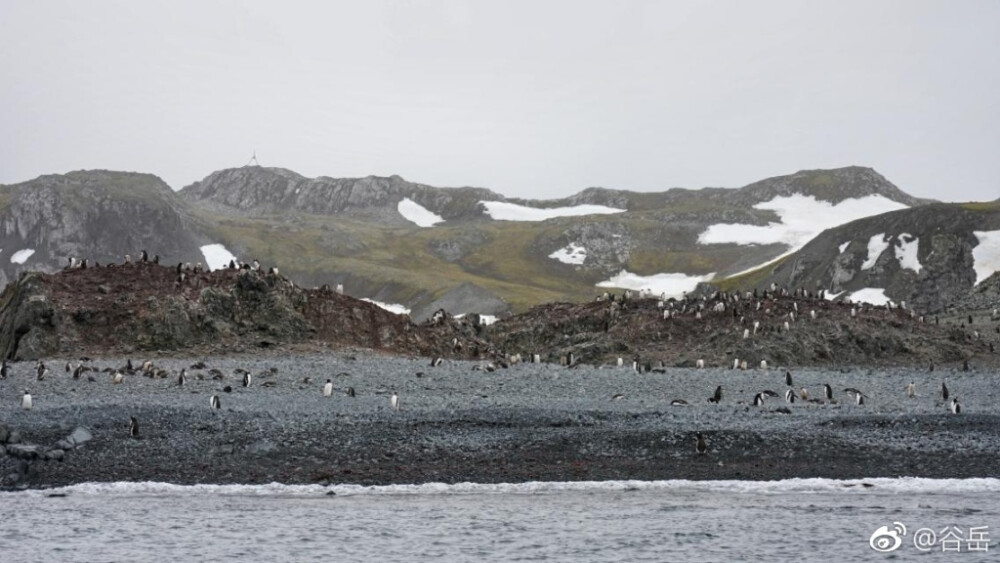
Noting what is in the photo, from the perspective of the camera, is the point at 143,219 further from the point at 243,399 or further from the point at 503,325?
the point at 243,399

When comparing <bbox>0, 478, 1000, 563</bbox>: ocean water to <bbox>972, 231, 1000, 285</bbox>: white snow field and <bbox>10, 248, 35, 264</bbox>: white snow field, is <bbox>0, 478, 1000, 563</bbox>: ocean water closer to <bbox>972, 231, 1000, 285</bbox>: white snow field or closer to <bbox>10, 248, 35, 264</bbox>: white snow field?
<bbox>972, 231, 1000, 285</bbox>: white snow field

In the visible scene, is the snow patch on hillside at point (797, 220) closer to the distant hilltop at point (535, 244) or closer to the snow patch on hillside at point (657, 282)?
the distant hilltop at point (535, 244)

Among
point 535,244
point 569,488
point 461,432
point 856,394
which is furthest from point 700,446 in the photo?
point 535,244

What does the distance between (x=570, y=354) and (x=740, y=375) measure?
32.9ft

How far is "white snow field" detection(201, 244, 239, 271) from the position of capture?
122938mm

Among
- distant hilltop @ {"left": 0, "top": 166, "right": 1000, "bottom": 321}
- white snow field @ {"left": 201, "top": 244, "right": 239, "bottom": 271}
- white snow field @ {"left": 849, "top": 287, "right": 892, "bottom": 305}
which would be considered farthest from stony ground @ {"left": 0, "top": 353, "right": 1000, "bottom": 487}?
white snow field @ {"left": 201, "top": 244, "right": 239, "bottom": 271}

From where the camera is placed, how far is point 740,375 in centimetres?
3669

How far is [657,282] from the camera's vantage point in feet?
431

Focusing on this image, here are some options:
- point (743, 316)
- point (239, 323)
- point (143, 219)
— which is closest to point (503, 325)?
point (743, 316)

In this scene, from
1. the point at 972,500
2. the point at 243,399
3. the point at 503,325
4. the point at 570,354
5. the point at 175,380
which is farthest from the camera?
the point at 503,325

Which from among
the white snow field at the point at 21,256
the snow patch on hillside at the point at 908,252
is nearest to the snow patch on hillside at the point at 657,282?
the snow patch on hillside at the point at 908,252

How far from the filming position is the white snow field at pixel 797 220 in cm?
15338

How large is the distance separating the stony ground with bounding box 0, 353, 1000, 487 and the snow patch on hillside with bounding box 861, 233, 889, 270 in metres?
44.7
